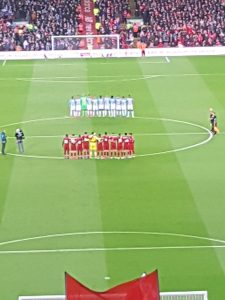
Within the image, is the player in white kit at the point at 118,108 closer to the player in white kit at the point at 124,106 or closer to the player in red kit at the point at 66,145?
the player in white kit at the point at 124,106

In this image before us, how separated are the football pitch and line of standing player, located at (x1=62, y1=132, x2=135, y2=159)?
500 mm

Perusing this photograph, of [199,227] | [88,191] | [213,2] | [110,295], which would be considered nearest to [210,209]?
[199,227]

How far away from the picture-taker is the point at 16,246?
28.2 metres


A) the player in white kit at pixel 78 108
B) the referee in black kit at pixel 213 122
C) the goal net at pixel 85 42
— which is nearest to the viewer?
the referee in black kit at pixel 213 122

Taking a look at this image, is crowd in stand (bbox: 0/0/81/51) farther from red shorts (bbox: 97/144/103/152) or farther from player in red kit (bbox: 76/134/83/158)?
red shorts (bbox: 97/144/103/152)

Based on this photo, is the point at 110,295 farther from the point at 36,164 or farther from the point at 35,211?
the point at 36,164

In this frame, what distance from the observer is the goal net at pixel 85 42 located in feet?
222

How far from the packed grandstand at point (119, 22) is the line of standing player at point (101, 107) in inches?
847

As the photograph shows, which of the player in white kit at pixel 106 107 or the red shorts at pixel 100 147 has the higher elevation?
the player in white kit at pixel 106 107

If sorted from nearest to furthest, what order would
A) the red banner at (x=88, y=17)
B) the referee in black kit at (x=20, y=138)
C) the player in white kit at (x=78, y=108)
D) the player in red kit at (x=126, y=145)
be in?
the player in red kit at (x=126, y=145) → the referee in black kit at (x=20, y=138) → the player in white kit at (x=78, y=108) → the red banner at (x=88, y=17)

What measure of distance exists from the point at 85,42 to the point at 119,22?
5.39 metres

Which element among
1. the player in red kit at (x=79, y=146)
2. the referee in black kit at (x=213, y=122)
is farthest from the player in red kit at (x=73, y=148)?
the referee in black kit at (x=213, y=122)

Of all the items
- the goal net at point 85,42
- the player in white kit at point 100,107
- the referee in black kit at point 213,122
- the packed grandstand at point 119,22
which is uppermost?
the packed grandstand at point 119,22

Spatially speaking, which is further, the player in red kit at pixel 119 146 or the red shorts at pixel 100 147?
the red shorts at pixel 100 147
